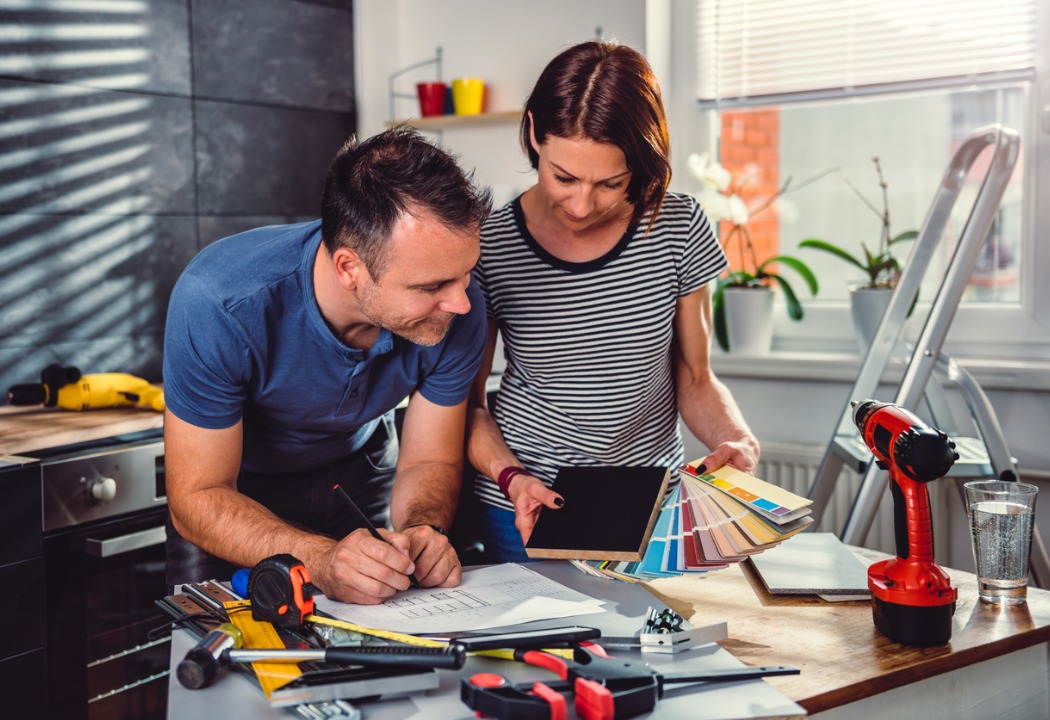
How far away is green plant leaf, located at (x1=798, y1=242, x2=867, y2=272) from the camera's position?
8.86 feet

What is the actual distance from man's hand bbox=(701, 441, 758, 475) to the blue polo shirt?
411 mm

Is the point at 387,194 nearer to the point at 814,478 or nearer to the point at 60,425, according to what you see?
Result: the point at 60,425

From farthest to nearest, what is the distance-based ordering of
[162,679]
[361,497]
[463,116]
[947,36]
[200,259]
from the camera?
[463,116] → [947,36] → [162,679] → [361,497] → [200,259]

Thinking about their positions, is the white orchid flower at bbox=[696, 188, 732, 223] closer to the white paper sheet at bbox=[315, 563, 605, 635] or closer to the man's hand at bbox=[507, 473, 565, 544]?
the man's hand at bbox=[507, 473, 565, 544]

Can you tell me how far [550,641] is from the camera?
1.03m

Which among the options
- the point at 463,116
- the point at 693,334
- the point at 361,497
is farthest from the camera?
the point at 463,116

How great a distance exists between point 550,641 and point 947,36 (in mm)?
2176

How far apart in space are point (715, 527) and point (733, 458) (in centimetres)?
22

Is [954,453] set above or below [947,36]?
below

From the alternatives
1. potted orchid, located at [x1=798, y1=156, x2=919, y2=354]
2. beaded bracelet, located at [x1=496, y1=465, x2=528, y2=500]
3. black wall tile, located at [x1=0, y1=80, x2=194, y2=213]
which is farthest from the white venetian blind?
beaded bracelet, located at [x1=496, y1=465, x2=528, y2=500]

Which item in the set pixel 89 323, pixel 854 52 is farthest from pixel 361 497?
pixel 854 52

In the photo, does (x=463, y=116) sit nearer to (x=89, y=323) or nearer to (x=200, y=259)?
(x=89, y=323)

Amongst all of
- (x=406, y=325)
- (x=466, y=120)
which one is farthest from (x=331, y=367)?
(x=466, y=120)

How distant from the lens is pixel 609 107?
142cm
